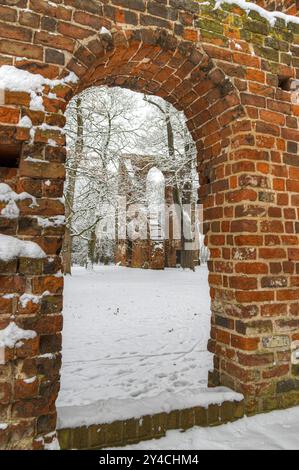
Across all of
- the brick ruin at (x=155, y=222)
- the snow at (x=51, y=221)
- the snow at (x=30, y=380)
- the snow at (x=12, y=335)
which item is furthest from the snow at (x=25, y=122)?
the brick ruin at (x=155, y=222)

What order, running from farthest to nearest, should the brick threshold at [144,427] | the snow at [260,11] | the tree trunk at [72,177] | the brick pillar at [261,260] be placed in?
the tree trunk at [72,177] → the snow at [260,11] → the brick pillar at [261,260] → the brick threshold at [144,427]

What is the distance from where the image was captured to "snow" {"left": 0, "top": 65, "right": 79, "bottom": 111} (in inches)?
83.7

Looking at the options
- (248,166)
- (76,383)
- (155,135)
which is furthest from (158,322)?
(155,135)

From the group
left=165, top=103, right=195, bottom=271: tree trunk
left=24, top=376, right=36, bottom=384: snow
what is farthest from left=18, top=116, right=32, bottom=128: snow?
left=165, top=103, right=195, bottom=271: tree trunk

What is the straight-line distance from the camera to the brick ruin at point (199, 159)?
2105mm

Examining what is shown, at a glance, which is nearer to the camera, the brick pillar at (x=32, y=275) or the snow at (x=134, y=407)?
the brick pillar at (x=32, y=275)

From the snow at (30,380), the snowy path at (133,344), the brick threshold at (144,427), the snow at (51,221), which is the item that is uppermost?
the snow at (51,221)

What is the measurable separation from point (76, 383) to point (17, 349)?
175cm

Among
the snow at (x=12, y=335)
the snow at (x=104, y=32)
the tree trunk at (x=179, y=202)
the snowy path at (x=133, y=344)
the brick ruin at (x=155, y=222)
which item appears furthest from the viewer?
the brick ruin at (x=155, y=222)

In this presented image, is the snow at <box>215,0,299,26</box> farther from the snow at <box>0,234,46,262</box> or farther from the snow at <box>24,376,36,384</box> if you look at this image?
the snow at <box>24,376,36,384</box>

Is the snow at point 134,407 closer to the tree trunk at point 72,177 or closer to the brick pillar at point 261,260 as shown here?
the brick pillar at point 261,260

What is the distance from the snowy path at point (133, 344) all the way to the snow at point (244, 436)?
401 millimetres

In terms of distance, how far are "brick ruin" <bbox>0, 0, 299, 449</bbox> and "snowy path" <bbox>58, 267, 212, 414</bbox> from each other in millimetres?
861

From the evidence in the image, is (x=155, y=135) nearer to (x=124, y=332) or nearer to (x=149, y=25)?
(x=124, y=332)
